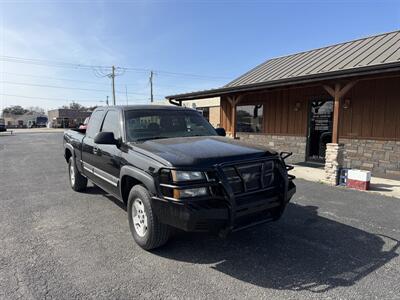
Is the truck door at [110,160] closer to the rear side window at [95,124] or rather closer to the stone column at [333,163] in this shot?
the rear side window at [95,124]

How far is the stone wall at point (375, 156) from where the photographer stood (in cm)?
925

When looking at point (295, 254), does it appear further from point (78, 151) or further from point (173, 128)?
point (78, 151)

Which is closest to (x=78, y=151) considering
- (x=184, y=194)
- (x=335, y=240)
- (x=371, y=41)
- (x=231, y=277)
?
(x=184, y=194)

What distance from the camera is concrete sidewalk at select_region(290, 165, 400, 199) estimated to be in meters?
7.12

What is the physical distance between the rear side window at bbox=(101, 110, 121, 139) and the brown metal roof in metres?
5.63

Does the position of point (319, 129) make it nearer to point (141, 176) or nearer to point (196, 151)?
point (196, 151)

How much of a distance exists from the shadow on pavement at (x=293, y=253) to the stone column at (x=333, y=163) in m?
3.39

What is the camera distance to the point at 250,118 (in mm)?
14391

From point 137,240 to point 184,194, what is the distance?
1166 mm

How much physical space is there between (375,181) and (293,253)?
5.70 metres

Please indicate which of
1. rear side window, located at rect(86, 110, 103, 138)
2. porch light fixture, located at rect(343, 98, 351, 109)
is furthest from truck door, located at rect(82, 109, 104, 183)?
porch light fixture, located at rect(343, 98, 351, 109)

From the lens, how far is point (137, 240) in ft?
13.1

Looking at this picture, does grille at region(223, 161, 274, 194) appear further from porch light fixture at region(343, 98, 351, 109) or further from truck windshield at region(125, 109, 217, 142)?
porch light fixture at region(343, 98, 351, 109)

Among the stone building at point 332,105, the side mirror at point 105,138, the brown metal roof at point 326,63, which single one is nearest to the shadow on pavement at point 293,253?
the side mirror at point 105,138
